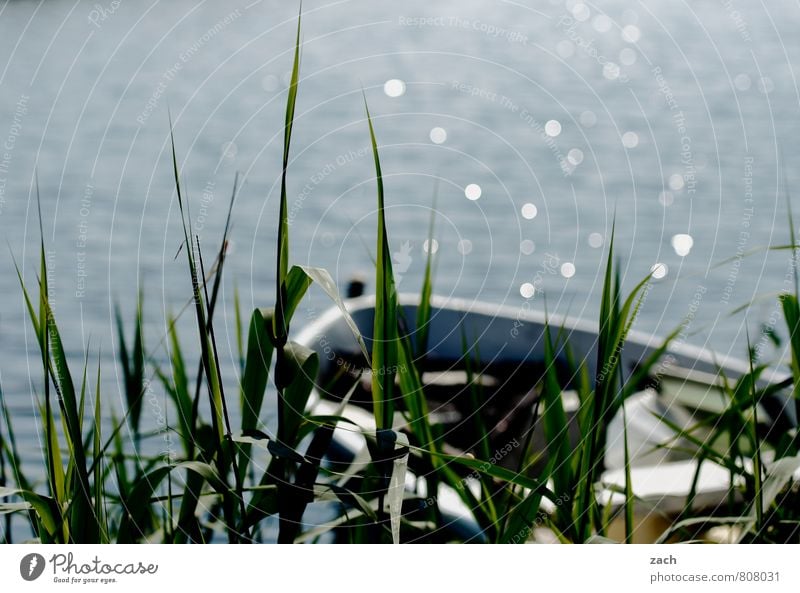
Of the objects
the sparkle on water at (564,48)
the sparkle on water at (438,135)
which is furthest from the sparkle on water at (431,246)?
the sparkle on water at (564,48)

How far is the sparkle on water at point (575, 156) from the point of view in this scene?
118 inches

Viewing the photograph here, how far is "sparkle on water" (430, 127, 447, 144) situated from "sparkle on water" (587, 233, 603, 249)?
51 cm

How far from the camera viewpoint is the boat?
1238mm

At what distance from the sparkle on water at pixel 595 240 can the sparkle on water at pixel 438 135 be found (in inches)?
20.1
